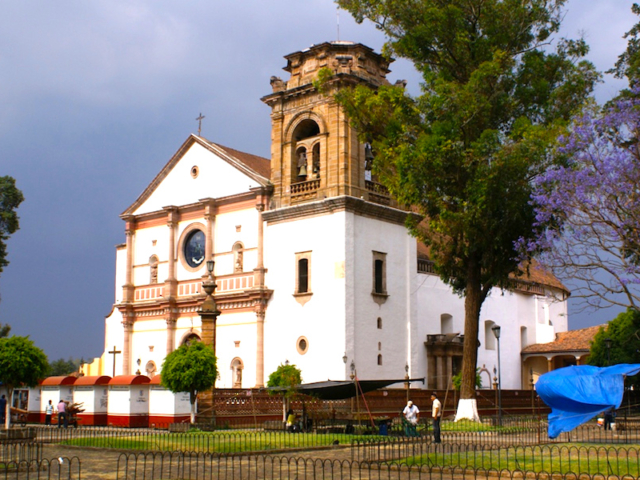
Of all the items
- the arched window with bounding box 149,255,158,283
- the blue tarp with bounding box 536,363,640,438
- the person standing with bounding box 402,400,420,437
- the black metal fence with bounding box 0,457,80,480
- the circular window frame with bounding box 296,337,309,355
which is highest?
the arched window with bounding box 149,255,158,283

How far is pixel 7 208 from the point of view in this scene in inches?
1738

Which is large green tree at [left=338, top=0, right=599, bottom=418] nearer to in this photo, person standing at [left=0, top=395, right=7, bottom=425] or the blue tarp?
the blue tarp

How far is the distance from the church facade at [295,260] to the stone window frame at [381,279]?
73 millimetres

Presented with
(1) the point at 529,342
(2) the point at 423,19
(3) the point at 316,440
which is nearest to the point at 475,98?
(2) the point at 423,19

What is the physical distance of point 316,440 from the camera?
2083 cm

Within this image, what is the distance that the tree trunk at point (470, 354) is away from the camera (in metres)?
26.0

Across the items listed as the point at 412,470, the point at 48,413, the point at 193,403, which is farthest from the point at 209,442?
the point at 48,413

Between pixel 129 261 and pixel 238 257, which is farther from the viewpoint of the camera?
pixel 129 261

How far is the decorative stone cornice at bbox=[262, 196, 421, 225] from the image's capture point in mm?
33000

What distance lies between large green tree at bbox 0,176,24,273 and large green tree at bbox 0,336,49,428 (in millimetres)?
18342

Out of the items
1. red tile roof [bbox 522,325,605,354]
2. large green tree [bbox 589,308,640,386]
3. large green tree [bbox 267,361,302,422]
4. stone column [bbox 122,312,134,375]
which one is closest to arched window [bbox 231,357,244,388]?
large green tree [bbox 267,361,302,422]

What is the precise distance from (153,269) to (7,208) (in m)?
10.2

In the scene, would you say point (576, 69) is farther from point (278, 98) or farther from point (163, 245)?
point (163, 245)

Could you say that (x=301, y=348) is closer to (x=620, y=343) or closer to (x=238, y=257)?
(x=238, y=257)
